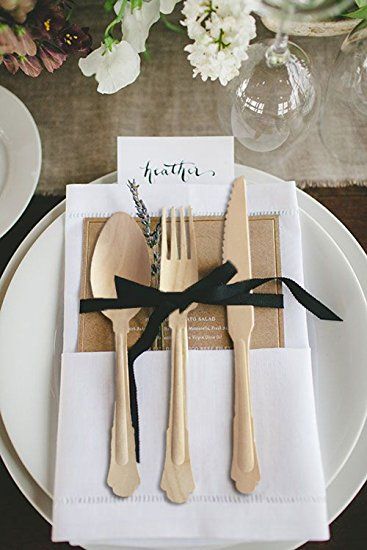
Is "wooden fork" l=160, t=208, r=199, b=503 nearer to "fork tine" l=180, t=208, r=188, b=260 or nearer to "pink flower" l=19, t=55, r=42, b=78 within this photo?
"fork tine" l=180, t=208, r=188, b=260

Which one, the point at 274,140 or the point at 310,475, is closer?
the point at 310,475

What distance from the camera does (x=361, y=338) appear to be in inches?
20.5

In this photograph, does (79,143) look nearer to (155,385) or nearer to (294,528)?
(155,385)

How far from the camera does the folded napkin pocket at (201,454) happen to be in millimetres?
462

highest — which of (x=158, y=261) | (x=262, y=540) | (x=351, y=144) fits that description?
(x=351, y=144)

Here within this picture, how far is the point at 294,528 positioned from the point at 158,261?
0.25m

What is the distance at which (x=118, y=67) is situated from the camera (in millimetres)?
512

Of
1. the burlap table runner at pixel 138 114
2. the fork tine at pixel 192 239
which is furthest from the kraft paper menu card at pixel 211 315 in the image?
the burlap table runner at pixel 138 114

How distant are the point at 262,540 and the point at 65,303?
26cm

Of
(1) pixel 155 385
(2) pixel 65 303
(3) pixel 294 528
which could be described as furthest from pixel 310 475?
(2) pixel 65 303

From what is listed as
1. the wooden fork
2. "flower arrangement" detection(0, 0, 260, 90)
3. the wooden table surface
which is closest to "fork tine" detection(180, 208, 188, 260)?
the wooden fork

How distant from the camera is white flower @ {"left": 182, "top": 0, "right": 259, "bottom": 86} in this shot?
44cm

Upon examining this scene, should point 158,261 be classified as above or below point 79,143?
below

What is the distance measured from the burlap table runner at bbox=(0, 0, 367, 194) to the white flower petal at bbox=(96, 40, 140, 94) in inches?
5.5
